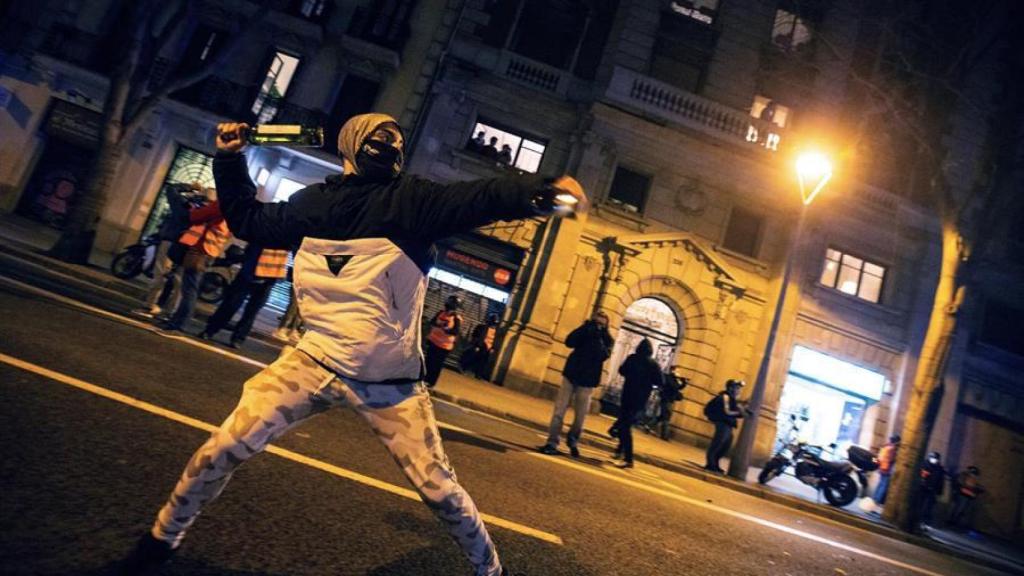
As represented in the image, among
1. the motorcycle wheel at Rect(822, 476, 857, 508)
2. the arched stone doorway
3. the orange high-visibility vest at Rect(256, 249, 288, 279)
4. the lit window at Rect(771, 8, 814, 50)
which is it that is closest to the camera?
the orange high-visibility vest at Rect(256, 249, 288, 279)

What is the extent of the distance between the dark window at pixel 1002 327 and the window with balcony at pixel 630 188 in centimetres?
1089

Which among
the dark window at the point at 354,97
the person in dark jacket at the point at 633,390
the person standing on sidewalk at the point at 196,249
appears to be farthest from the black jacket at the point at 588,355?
the dark window at the point at 354,97

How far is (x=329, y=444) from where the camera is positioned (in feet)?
12.0

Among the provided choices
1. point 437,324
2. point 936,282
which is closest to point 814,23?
point 936,282

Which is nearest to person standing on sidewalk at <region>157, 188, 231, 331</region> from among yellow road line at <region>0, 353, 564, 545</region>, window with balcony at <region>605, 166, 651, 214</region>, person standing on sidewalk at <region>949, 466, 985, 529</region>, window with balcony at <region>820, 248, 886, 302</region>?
yellow road line at <region>0, 353, 564, 545</region>

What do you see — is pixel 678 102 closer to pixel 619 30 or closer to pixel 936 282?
pixel 619 30

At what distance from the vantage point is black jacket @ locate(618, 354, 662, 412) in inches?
281

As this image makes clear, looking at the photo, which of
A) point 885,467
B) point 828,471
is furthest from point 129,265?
point 885,467

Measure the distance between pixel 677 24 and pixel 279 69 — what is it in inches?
492

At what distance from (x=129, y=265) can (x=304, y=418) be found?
1102 centimetres

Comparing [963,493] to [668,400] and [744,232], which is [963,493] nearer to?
[668,400]

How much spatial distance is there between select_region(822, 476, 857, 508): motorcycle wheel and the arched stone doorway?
517 cm

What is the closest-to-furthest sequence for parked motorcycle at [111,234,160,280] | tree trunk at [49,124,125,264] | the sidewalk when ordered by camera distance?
the sidewalk → tree trunk at [49,124,125,264] → parked motorcycle at [111,234,160,280]

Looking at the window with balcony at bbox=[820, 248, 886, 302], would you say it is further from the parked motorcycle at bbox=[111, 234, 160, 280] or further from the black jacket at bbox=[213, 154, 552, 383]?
the parked motorcycle at bbox=[111, 234, 160, 280]
